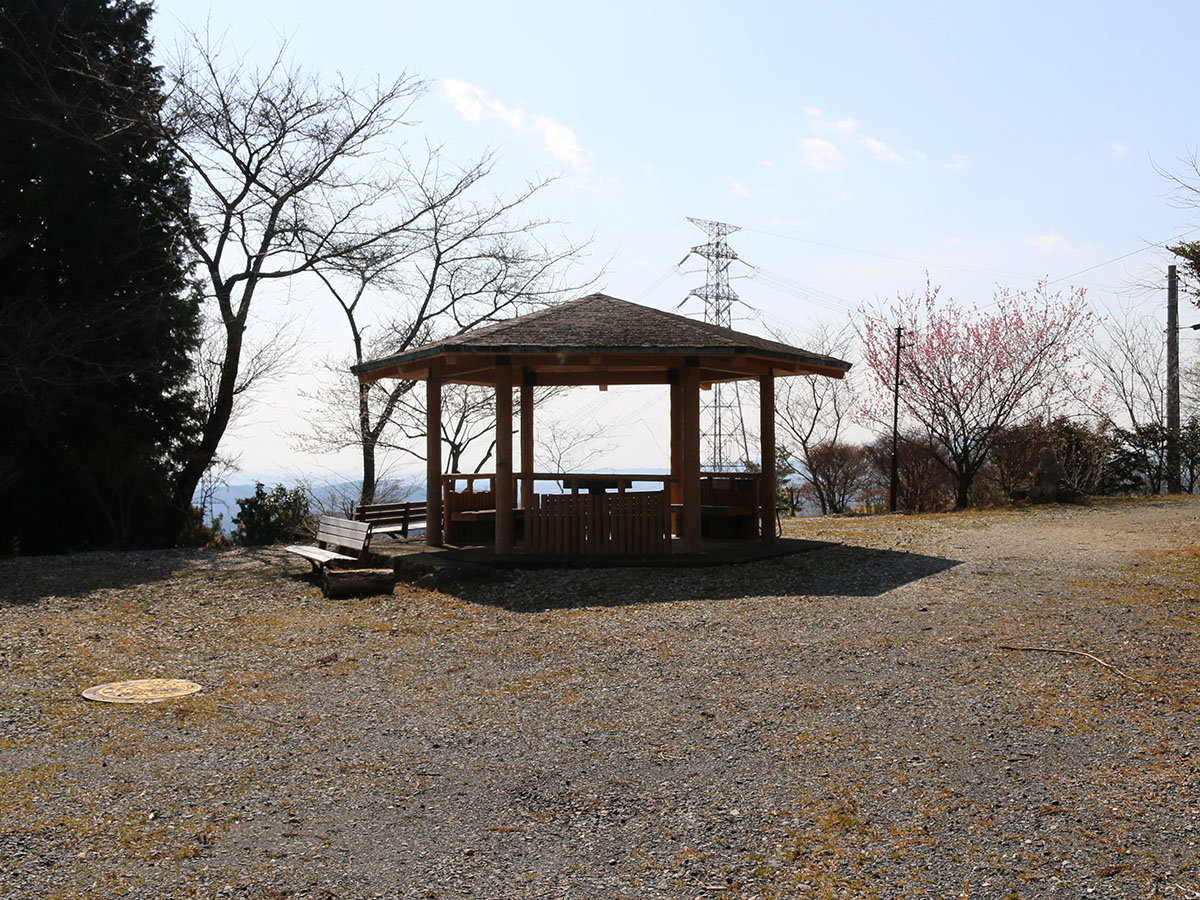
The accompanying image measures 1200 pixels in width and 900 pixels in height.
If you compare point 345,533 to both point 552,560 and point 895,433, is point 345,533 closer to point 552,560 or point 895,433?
point 552,560

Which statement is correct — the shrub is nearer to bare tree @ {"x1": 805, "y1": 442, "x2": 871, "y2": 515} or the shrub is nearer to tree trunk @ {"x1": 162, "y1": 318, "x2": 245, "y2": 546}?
tree trunk @ {"x1": 162, "y1": 318, "x2": 245, "y2": 546}

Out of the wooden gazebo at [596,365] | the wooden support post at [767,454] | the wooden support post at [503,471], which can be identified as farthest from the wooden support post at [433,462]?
→ the wooden support post at [767,454]

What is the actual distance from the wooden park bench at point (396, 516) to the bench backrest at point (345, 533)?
36.0 inches

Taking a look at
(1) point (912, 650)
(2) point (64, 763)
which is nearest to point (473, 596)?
(1) point (912, 650)

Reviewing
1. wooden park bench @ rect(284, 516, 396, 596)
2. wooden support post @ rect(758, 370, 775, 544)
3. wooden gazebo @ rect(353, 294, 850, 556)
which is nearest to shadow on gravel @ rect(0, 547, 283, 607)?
wooden park bench @ rect(284, 516, 396, 596)

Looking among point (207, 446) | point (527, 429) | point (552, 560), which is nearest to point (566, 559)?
point (552, 560)

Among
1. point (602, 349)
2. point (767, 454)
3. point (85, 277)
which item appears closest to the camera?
point (602, 349)

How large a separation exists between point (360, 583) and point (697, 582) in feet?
11.1

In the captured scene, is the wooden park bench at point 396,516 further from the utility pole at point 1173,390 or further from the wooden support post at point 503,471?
the utility pole at point 1173,390

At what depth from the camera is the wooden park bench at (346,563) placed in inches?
377

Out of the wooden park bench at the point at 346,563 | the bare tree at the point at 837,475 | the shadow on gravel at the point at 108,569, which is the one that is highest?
the bare tree at the point at 837,475

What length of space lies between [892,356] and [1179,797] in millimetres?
20114

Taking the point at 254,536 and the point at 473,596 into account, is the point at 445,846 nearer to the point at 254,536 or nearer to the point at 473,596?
the point at 473,596

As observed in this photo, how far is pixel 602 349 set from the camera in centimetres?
1044
